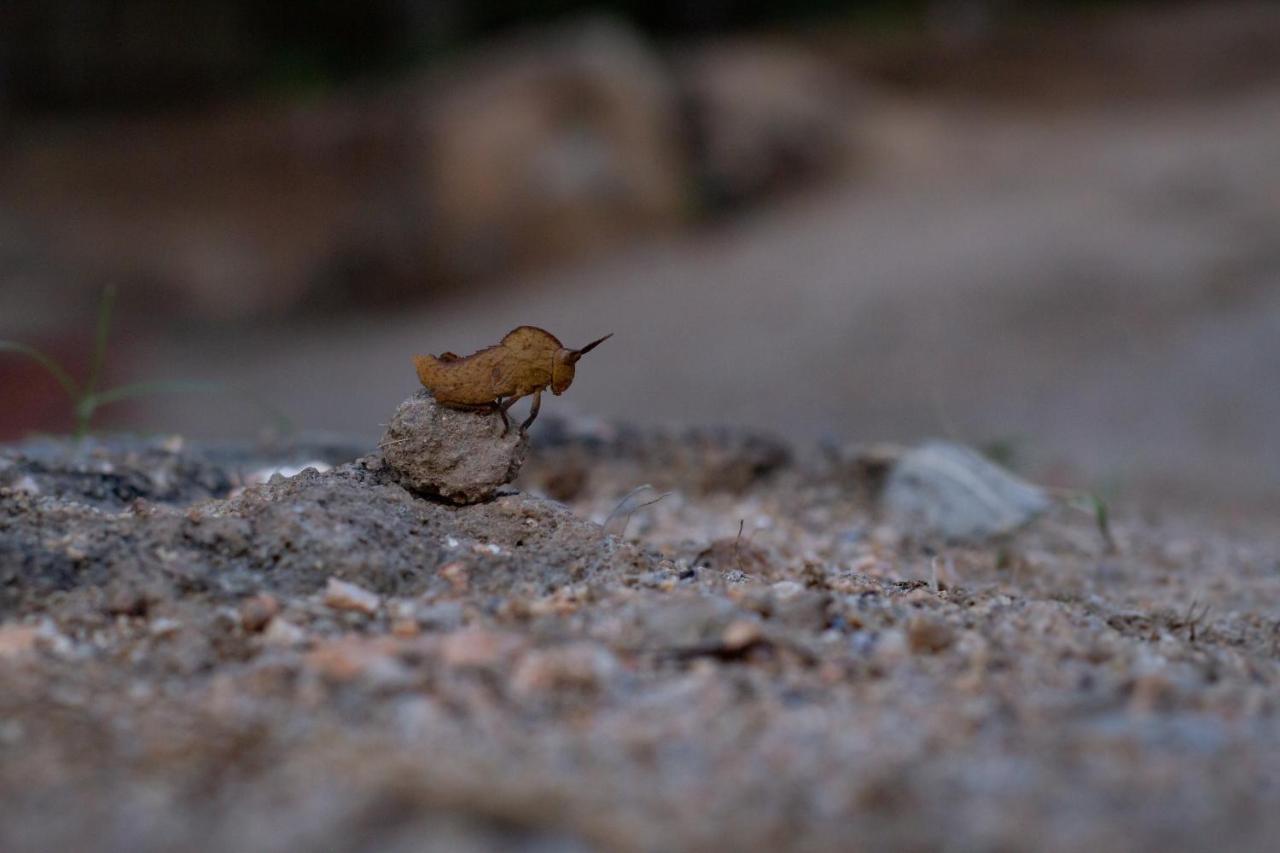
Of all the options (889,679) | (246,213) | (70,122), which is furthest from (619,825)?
(70,122)

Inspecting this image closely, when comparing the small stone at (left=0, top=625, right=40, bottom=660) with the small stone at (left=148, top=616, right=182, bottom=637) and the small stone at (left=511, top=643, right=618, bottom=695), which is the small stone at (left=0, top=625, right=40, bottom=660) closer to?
the small stone at (left=148, top=616, right=182, bottom=637)

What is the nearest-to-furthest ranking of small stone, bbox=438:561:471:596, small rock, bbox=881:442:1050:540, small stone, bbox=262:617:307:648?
1. small stone, bbox=262:617:307:648
2. small stone, bbox=438:561:471:596
3. small rock, bbox=881:442:1050:540

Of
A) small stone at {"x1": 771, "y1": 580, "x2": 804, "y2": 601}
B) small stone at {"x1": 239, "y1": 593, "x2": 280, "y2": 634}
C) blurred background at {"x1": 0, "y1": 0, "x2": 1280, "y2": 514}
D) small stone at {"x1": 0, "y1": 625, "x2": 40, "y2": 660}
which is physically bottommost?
small stone at {"x1": 0, "y1": 625, "x2": 40, "y2": 660}

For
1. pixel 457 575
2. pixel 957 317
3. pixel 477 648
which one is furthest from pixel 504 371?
pixel 957 317

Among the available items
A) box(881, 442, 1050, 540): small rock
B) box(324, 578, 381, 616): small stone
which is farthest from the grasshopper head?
box(881, 442, 1050, 540): small rock

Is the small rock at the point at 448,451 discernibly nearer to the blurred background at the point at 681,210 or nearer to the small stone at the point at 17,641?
the small stone at the point at 17,641

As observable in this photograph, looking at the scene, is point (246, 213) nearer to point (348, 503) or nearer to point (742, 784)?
point (348, 503)

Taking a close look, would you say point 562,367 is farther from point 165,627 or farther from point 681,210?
point 681,210
